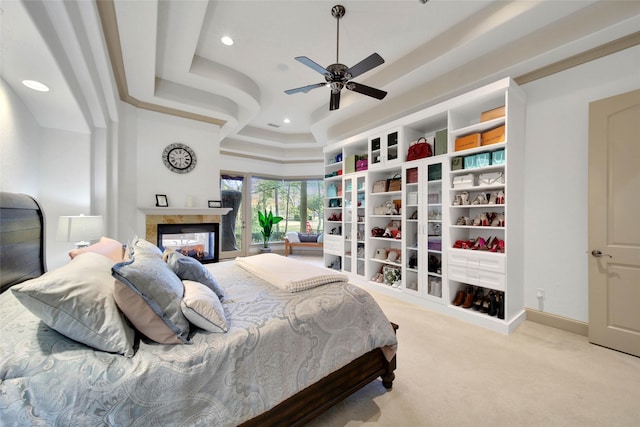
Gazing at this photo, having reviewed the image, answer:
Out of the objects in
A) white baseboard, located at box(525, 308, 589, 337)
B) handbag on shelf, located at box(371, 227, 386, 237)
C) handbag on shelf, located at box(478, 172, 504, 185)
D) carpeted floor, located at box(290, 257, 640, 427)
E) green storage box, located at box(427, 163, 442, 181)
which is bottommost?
carpeted floor, located at box(290, 257, 640, 427)

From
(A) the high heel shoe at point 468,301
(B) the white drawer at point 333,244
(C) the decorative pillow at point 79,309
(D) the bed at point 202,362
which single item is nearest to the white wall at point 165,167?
(B) the white drawer at point 333,244

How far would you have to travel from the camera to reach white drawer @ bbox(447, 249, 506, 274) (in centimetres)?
277

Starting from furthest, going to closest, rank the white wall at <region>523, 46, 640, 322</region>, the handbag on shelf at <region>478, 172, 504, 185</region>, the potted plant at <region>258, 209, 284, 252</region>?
the potted plant at <region>258, 209, 284, 252</region> < the handbag on shelf at <region>478, 172, 504, 185</region> < the white wall at <region>523, 46, 640, 322</region>

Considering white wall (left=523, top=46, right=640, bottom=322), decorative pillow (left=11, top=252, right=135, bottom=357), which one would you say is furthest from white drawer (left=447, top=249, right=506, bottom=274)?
decorative pillow (left=11, top=252, right=135, bottom=357)

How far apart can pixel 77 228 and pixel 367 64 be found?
3163 millimetres

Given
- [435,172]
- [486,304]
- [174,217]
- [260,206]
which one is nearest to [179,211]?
[174,217]

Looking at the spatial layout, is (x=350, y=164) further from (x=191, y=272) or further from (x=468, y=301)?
(x=191, y=272)

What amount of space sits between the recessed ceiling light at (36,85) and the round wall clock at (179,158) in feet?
7.42

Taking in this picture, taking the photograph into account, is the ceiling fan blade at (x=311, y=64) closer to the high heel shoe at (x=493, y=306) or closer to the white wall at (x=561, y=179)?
the white wall at (x=561, y=179)

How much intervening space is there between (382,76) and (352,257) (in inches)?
112

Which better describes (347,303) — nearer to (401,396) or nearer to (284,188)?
(401,396)

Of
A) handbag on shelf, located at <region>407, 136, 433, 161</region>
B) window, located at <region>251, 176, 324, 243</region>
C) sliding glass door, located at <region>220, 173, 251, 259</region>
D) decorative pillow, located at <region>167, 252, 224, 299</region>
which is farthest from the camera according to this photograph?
window, located at <region>251, 176, 324, 243</region>

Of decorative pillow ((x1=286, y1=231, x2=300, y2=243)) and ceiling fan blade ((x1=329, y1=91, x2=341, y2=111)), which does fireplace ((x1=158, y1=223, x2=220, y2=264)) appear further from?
ceiling fan blade ((x1=329, y1=91, x2=341, y2=111))

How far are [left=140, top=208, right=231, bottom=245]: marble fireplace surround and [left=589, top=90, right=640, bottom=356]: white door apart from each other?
509cm
